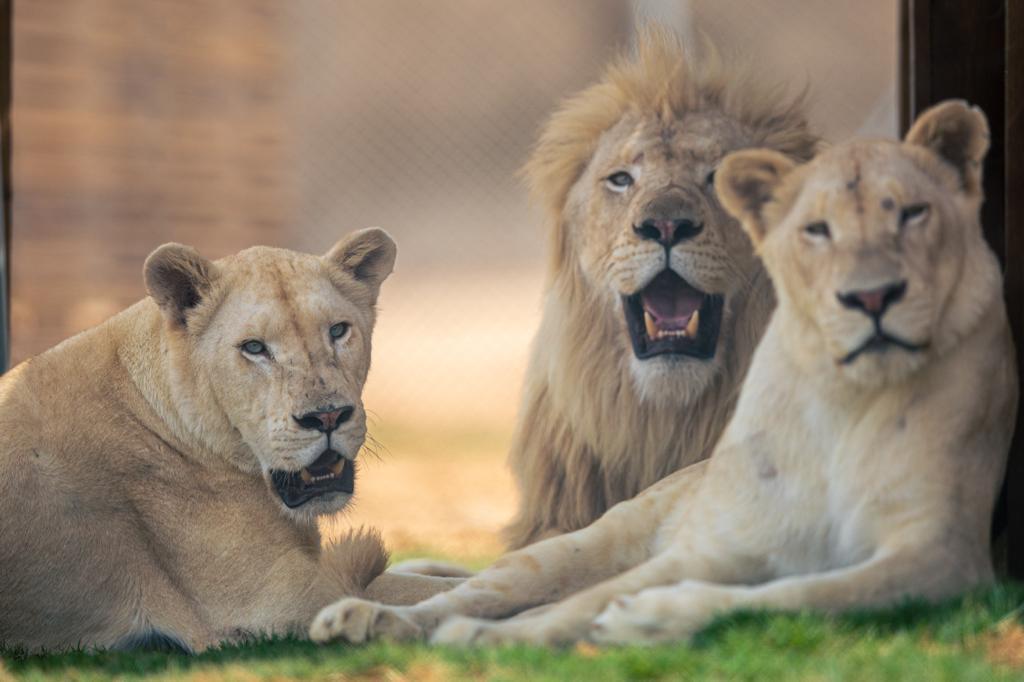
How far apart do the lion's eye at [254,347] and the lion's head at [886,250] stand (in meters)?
1.40

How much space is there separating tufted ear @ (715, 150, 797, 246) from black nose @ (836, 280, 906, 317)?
402mm

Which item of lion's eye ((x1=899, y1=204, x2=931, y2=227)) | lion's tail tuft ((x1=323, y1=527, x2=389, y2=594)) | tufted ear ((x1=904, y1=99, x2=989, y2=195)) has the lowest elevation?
lion's tail tuft ((x1=323, y1=527, x2=389, y2=594))

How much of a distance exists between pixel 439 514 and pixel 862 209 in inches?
205

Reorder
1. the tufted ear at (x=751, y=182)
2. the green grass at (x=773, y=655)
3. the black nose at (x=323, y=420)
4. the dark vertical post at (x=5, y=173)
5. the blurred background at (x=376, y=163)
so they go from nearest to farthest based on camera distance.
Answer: the green grass at (x=773, y=655), the tufted ear at (x=751, y=182), the black nose at (x=323, y=420), the dark vertical post at (x=5, y=173), the blurred background at (x=376, y=163)

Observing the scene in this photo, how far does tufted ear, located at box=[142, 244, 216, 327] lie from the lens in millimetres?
4051

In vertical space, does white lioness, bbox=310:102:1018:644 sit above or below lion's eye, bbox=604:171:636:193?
below

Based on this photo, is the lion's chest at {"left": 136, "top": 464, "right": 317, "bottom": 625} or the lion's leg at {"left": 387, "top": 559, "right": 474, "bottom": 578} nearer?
the lion's chest at {"left": 136, "top": 464, "right": 317, "bottom": 625}

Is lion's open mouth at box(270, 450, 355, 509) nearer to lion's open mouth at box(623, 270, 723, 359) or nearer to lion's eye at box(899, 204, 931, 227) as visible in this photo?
lion's open mouth at box(623, 270, 723, 359)

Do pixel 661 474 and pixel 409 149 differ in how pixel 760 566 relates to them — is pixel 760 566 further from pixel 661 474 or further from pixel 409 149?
pixel 409 149

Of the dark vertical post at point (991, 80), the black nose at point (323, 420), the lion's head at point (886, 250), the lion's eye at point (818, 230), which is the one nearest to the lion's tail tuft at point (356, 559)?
the black nose at point (323, 420)

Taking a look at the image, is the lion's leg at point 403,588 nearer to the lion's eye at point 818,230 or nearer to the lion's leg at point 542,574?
the lion's leg at point 542,574

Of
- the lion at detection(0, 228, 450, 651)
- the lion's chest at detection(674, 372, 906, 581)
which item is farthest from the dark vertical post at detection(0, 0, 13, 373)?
the lion's chest at detection(674, 372, 906, 581)

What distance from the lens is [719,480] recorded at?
3.60 metres

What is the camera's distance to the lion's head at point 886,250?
10.8ft
